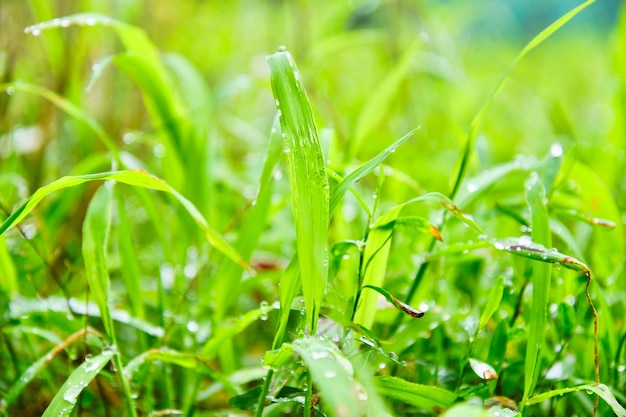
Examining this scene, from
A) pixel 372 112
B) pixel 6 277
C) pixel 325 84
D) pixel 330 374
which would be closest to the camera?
pixel 330 374

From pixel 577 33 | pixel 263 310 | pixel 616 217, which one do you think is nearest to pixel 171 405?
pixel 263 310

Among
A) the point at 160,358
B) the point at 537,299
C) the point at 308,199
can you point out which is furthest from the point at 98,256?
the point at 537,299

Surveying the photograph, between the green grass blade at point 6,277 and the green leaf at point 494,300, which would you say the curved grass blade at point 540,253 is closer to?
the green leaf at point 494,300

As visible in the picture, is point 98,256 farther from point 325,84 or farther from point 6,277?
point 325,84

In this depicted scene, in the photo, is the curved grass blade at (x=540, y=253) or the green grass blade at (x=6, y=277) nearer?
Answer: the curved grass blade at (x=540, y=253)

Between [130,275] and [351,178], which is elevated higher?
[351,178]

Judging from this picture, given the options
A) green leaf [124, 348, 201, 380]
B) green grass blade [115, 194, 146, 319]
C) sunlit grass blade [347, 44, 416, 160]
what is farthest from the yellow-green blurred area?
green leaf [124, 348, 201, 380]

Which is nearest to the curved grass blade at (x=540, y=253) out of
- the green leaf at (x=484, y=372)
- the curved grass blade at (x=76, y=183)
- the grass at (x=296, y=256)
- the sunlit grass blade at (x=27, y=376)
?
the grass at (x=296, y=256)
